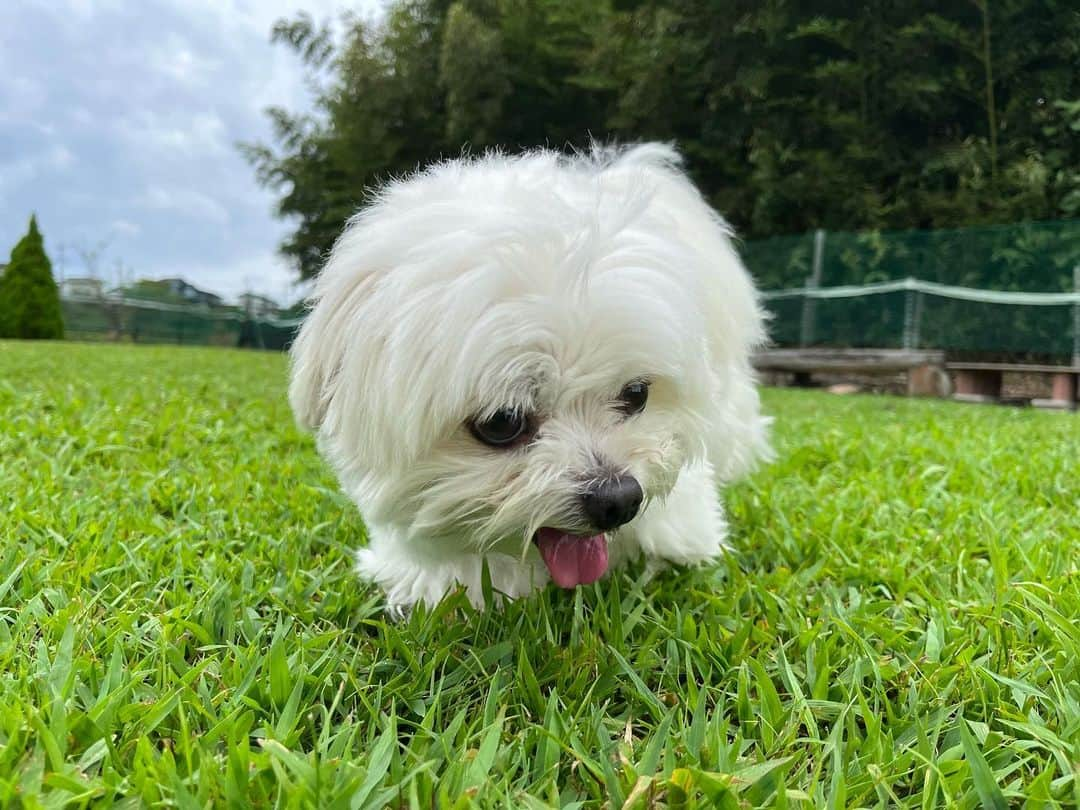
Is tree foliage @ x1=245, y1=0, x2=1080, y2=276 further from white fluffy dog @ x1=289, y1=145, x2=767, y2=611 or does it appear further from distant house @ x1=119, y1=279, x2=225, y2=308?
white fluffy dog @ x1=289, y1=145, x2=767, y2=611

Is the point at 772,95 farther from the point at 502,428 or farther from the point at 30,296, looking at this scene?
the point at 30,296

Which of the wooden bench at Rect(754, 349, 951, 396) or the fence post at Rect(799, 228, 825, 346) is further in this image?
the fence post at Rect(799, 228, 825, 346)

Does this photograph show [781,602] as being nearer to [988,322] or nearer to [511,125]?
[988,322]

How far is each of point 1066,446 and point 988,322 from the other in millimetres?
6174

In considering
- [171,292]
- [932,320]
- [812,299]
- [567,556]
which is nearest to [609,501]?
[567,556]

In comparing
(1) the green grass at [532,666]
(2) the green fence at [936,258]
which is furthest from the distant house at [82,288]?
(1) the green grass at [532,666]

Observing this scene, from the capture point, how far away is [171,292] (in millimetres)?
22453

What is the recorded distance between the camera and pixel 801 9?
13516mm

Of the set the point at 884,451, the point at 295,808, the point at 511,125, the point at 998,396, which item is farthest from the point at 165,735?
the point at 511,125

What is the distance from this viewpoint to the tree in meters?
18.9

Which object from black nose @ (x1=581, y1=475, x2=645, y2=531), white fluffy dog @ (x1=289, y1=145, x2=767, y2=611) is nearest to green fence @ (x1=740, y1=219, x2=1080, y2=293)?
white fluffy dog @ (x1=289, y1=145, x2=767, y2=611)

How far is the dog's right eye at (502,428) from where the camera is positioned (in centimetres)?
157

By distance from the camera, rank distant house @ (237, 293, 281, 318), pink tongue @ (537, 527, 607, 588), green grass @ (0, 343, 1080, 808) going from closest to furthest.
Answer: green grass @ (0, 343, 1080, 808), pink tongue @ (537, 527, 607, 588), distant house @ (237, 293, 281, 318)

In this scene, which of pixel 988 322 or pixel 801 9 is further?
pixel 801 9
